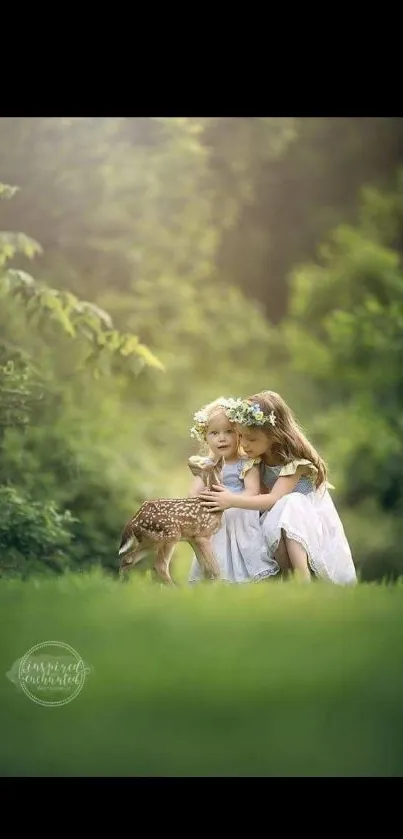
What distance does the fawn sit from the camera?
3.79 metres

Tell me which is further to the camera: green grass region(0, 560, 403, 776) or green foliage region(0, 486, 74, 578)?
green foliage region(0, 486, 74, 578)

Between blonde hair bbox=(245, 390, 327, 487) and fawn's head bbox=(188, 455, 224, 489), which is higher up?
blonde hair bbox=(245, 390, 327, 487)

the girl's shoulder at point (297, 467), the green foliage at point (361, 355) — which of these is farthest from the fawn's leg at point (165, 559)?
the green foliage at point (361, 355)

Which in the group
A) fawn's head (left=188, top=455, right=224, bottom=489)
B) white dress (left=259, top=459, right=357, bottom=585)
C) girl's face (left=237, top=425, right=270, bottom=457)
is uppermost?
girl's face (left=237, top=425, right=270, bottom=457)

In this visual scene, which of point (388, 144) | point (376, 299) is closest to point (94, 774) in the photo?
point (376, 299)

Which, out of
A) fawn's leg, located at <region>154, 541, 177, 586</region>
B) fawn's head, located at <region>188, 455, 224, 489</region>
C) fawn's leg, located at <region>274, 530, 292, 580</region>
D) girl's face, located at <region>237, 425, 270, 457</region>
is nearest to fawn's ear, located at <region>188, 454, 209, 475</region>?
fawn's head, located at <region>188, 455, 224, 489</region>

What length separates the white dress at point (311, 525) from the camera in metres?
3.80

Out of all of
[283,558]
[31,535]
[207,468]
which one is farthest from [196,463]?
[31,535]

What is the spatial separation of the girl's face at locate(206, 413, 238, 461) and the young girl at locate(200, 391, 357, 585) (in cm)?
3

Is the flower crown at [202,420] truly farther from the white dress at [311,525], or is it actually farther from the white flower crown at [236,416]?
the white dress at [311,525]

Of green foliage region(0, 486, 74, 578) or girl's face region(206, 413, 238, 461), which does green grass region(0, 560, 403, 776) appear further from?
girl's face region(206, 413, 238, 461)

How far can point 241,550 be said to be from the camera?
3.81m

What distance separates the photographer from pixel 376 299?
3910 mm

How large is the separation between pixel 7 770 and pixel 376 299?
6.81 ft
